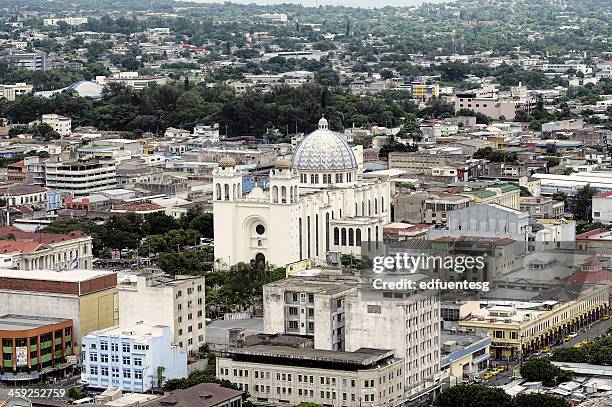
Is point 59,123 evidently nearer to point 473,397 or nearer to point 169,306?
point 169,306

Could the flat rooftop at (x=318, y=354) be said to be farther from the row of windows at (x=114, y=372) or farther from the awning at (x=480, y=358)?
the awning at (x=480, y=358)

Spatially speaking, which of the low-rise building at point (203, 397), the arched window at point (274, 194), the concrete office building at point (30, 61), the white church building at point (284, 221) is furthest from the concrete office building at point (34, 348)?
the concrete office building at point (30, 61)

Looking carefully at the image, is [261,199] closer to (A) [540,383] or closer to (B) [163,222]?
(B) [163,222]

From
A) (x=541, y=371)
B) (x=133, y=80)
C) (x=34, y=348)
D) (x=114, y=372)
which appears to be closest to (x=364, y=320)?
(x=541, y=371)

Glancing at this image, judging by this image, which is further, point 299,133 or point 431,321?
point 299,133

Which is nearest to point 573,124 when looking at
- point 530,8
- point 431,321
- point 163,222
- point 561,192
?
point 561,192

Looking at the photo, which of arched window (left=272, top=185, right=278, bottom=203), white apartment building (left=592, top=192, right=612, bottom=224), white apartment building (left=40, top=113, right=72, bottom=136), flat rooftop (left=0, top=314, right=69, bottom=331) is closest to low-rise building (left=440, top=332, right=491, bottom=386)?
flat rooftop (left=0, top=314, right=69, bottom=331)

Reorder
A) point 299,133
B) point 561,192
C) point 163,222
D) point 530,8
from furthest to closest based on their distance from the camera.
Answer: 1. point 530,8
2. point 299,133
3. point 561,192
4. point 163,222
